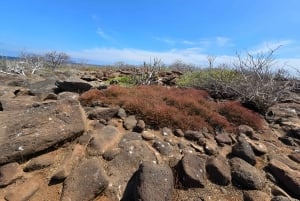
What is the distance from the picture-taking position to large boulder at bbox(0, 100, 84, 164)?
173 inches

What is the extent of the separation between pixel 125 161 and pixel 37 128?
5.29ft

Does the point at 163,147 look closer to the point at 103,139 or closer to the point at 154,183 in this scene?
the point at 103,139

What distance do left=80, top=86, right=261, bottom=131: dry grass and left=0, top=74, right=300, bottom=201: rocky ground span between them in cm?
25

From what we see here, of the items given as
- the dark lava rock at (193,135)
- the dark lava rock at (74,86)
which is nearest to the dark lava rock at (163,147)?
the dark lava rock at (193,135)

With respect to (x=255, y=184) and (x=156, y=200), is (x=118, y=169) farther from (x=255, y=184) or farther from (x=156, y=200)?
(x=255, y=184)

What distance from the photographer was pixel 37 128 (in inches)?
187

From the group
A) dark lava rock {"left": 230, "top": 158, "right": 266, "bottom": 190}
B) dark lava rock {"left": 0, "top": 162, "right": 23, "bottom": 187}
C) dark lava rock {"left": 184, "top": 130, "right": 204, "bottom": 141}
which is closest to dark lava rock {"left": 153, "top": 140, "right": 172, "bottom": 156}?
dark lava rock {"left": 184, "top": 130, "right": 204, "bottom": 141}

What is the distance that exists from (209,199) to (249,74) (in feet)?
21.4

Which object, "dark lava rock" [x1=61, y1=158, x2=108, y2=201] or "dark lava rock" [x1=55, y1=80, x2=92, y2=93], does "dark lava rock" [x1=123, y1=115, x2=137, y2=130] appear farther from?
"dark lava rock" [x1=55, y1=80, x2=92, y2=93]

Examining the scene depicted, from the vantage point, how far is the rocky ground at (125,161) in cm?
394

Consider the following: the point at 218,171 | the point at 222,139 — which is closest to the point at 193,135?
the point at 222,139

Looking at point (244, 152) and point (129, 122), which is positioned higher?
point (129, 122)

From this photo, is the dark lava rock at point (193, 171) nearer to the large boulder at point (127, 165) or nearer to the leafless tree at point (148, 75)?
the large boulder at point (127, 165)

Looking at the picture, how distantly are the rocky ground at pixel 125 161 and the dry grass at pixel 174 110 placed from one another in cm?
25
